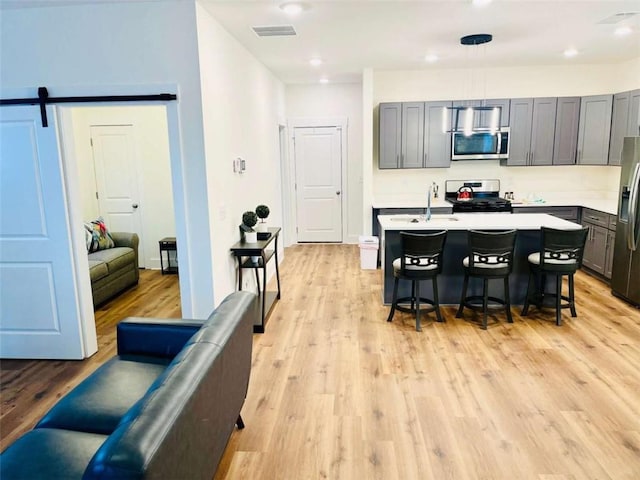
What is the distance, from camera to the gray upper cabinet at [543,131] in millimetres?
6188

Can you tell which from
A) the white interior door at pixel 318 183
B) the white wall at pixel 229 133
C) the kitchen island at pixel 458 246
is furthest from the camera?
the white interior door at pixel 318 183

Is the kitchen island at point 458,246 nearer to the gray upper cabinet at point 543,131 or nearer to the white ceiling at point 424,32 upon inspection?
the white ceiling at point 424,32

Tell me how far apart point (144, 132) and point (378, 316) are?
13.2 ft

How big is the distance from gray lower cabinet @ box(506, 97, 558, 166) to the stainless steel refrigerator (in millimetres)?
1750

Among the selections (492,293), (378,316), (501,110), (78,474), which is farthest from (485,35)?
(78,474)

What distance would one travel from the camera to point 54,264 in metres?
3.53

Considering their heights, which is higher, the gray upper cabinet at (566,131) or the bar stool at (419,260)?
the gray upper cabinet at (566,131)

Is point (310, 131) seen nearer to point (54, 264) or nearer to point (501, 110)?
point (501, 110)

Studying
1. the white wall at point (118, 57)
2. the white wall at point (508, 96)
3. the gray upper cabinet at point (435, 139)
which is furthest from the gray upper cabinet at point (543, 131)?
the white wall at point (118, 57)

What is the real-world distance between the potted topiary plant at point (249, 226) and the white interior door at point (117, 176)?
265cm

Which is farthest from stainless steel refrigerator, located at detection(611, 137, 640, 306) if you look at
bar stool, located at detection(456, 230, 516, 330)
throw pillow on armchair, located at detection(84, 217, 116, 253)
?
throw pillow on armchair, located at detection(84, 217, 116, 253)

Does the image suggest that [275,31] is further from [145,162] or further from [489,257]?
[145,162]

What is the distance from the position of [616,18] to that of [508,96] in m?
2.56

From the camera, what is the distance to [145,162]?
6148 mm
